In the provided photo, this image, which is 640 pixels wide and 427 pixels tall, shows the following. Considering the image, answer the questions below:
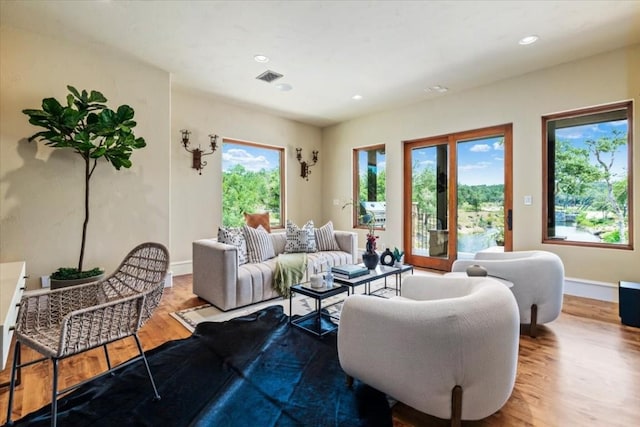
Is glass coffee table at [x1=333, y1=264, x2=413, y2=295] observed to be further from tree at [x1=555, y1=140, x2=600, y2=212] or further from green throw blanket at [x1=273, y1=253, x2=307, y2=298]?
tree at [x1=555, y1=140, x2=600, y2=212]

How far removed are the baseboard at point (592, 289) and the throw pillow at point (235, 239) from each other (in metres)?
4.03

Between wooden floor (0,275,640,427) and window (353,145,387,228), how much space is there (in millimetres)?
3325

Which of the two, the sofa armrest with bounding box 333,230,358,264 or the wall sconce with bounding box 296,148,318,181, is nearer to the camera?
the sofa armrest with bounding box 333,230,358,264

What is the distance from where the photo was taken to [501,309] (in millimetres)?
1474

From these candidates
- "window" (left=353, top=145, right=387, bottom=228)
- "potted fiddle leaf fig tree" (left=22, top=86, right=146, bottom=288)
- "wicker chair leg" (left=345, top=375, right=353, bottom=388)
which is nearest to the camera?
"wicker chair leg" (left=345, top=375, right=353, bottom=388)

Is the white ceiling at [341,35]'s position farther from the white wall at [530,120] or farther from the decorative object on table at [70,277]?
the decorative object on table at [70,277]

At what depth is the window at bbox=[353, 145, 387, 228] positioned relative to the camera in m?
5.86

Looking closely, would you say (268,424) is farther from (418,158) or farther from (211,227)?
(418,158)

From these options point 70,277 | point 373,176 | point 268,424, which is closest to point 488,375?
point 268,424

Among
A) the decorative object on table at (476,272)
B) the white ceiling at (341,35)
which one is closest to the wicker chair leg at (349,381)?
the decorative object on table at (476,272)

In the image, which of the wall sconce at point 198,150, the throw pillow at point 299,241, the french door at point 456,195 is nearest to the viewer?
the throw pillow at point 299,241

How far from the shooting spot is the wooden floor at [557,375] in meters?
1.68

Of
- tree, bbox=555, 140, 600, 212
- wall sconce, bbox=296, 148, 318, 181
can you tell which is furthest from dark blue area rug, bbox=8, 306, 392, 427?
wall sconce, bbox=296, 148, 318, 181

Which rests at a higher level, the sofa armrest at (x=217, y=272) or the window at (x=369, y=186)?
the window at (x=369, y=186)
